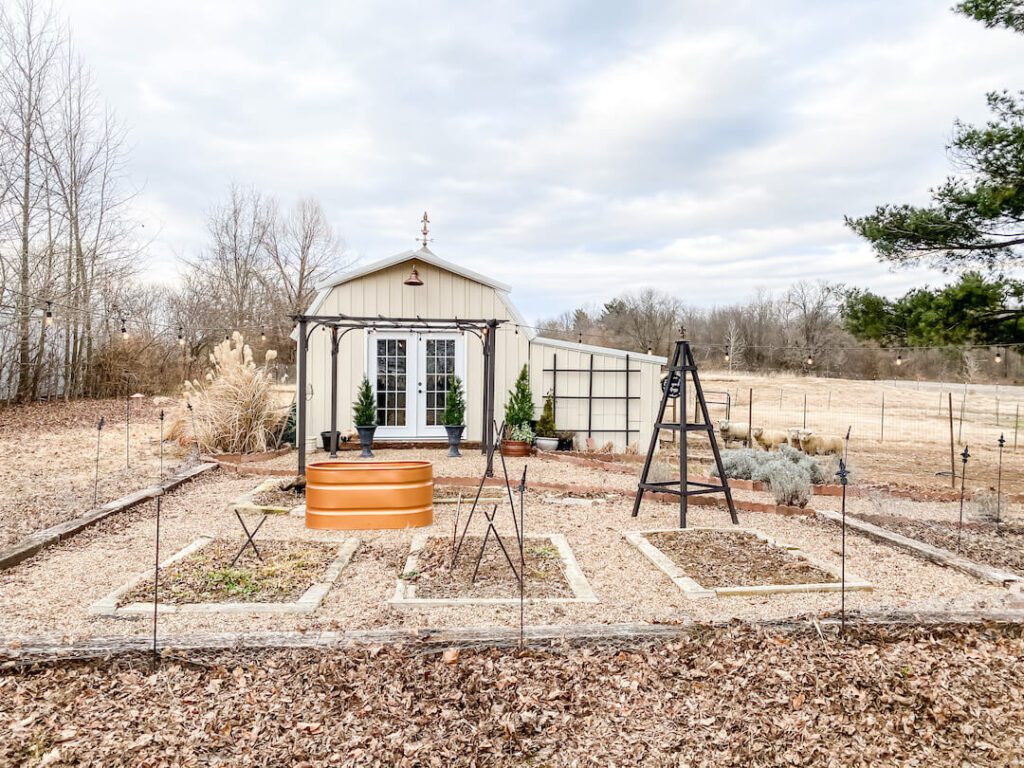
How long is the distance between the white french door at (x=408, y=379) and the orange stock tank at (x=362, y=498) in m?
5.29

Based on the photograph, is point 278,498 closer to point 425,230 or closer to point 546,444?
point 546,444

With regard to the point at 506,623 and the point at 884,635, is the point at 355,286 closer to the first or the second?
the point at 506,623

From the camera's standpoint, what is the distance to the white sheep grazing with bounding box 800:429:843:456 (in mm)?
11930

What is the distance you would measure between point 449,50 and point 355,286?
15.2 ft

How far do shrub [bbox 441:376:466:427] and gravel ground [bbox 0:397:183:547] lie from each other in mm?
4165

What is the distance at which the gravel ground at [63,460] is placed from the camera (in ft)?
20.7

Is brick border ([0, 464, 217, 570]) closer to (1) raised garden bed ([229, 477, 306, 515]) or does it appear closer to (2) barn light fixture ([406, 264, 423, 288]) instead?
(1) raised garden bed ([229, 477, 306, 515])

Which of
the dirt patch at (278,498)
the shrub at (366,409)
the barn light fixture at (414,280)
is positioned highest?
the barn light fixture at (414,280)

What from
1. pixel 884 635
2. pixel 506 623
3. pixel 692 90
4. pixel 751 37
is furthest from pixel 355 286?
pixel 884 635

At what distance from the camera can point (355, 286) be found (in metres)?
11.3

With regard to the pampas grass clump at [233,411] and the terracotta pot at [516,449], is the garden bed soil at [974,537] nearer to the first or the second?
the terracotta pot at [516,449]

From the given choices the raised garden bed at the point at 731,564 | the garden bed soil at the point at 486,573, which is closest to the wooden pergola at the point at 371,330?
the garden bed soil at the point at 486,573

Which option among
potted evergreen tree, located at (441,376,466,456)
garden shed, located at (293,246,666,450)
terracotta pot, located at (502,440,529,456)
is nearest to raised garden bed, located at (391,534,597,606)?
terracotta pot, located at (502,440,529,456)

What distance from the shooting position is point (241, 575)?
436cm
